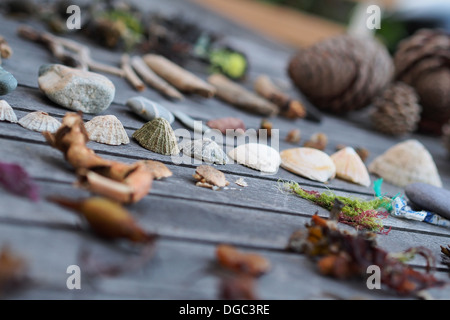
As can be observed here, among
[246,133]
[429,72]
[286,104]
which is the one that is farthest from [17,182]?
[429,72]

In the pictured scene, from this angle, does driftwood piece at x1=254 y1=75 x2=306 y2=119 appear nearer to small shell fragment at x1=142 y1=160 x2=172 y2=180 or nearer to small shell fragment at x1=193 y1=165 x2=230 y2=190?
small shell fragment at x1=193 y1=165 x2=230 y2=190

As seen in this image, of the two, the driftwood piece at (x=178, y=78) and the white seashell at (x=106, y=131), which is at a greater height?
the driftwood piece at (x=178, y=78)

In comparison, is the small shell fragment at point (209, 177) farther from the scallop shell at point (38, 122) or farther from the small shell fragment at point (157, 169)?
the scallop shell at point (38, 122)

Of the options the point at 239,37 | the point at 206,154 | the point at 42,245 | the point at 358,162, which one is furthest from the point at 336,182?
the point at 239,37

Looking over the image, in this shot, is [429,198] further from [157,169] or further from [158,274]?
[158,274]

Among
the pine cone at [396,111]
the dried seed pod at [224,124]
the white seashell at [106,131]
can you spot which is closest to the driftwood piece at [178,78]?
the dried seed pod at [224,124]

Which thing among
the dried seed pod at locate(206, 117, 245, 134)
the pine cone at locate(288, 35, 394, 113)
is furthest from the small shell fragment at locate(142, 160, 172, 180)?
the pine cone at locate(288, 35, 394, 113)
